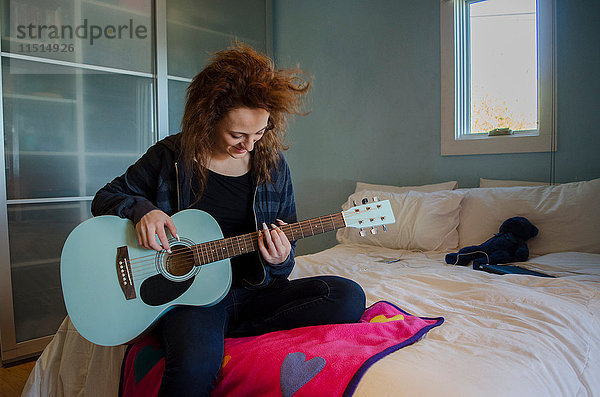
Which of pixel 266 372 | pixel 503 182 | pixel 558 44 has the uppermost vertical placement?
pixel 558 44

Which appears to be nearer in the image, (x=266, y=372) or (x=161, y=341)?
(x=266, y=372)

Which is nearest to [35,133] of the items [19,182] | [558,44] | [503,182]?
[19,182]

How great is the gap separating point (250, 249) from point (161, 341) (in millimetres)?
324

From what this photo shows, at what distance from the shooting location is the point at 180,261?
1.18 meters

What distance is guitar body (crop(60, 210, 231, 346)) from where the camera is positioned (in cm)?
106

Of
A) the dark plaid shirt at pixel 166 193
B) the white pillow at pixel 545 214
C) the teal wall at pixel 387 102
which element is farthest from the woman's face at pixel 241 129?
the teal wall at pixel 387 102

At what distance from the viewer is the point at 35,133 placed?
2322 mm

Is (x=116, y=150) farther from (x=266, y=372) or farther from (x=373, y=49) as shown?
(x=266, y=372)

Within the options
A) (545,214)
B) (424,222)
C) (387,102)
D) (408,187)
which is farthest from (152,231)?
(387,102)

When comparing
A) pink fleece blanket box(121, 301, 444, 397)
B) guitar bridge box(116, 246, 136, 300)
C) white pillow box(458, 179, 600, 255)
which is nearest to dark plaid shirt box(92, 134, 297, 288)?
guitar bridge box(116, 246, 136, 300)

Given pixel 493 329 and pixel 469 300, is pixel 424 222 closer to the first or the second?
pixel 469 300

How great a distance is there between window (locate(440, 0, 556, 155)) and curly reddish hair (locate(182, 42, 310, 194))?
1.42 meters

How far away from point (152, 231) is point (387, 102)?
201cm

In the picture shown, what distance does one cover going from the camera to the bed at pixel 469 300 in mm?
849
